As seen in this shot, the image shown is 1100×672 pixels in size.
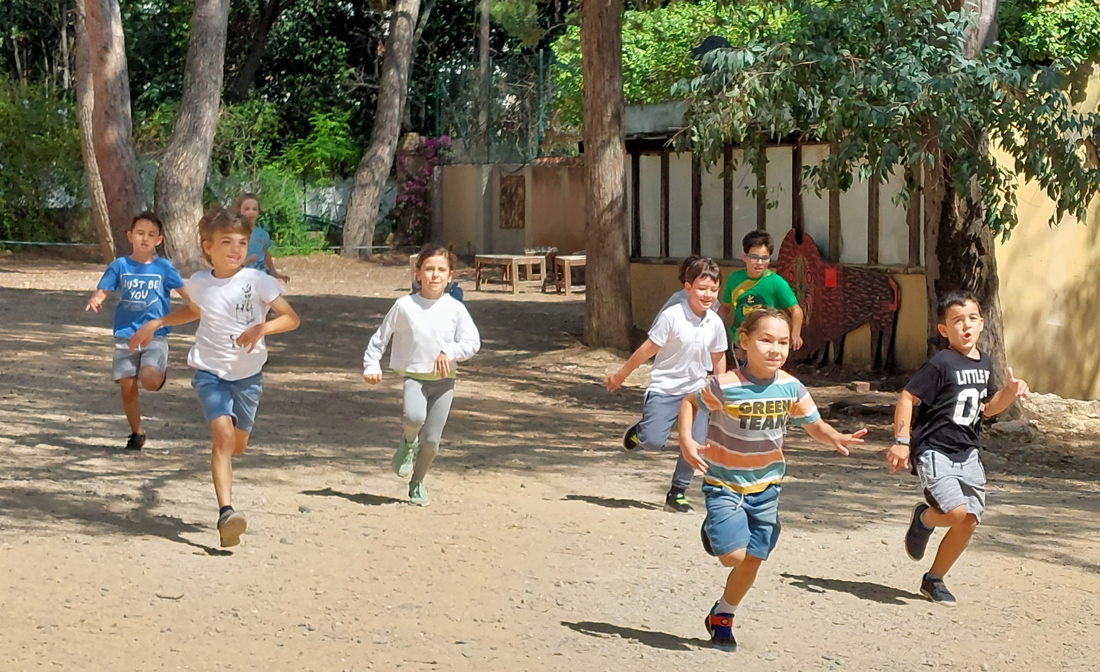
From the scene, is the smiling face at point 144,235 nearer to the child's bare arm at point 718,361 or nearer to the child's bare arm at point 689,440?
the child's bare arm at point 718,361

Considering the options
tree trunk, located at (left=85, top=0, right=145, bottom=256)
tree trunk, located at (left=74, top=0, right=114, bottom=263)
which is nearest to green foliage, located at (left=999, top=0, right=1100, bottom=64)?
tree trunk, located at (left=85, top=0, right=145, bottom=256)

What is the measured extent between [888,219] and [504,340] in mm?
4958

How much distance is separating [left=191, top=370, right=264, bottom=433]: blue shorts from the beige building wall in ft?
30.5

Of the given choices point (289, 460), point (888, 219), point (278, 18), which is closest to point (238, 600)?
point (289, 460)

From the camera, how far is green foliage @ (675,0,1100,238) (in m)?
9.90

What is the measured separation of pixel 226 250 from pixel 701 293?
8.34 feet

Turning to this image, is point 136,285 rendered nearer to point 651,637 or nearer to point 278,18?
point 651,637

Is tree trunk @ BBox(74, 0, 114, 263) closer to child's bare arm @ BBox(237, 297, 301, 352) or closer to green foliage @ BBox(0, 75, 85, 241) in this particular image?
green foliage @ BBox(0, 75, 85, 241)

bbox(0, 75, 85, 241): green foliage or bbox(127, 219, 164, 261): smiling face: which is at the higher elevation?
bbox(0, 75, 85, 241): green foliage

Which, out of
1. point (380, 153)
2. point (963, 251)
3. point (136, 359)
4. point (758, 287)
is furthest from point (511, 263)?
point (136, 359)

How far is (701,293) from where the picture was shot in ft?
25.2

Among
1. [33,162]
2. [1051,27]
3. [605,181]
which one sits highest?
[1051,27]

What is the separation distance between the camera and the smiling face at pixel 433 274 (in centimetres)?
746

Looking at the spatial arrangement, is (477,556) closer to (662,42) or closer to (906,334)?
(906,334)
